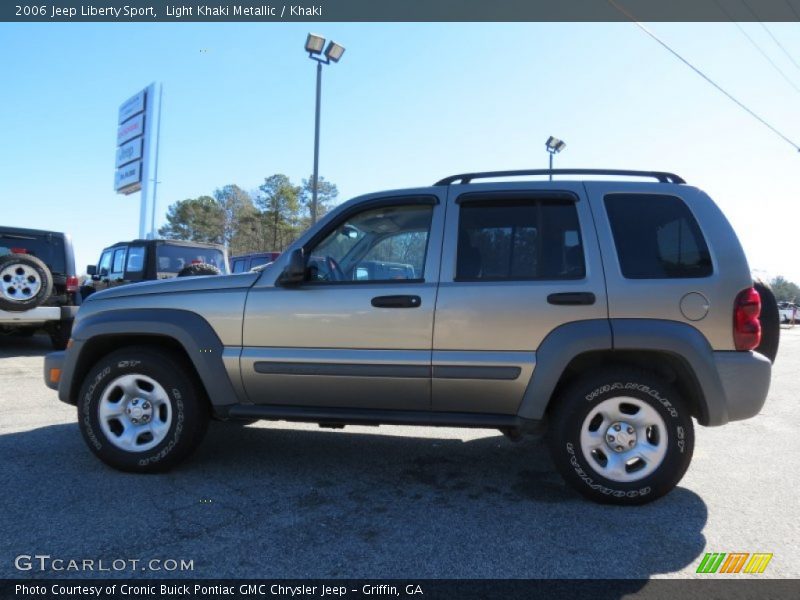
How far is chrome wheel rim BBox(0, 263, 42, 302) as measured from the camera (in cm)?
782

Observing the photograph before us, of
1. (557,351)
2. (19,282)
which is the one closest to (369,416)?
(557,351)

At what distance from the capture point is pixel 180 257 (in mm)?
10672

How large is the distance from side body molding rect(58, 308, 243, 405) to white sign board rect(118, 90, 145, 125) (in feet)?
85.3

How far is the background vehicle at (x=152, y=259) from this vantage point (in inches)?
408

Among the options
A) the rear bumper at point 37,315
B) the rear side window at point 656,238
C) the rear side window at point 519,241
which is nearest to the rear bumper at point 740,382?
the rear side window at point 656,238

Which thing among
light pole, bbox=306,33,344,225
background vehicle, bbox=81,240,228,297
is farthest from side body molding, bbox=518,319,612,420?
light pole, bbox=306,33,344,225

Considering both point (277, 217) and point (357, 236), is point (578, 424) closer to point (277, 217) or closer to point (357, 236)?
point (357, 236)

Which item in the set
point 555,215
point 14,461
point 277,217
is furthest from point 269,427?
point 277,217

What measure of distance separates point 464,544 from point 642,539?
961mm

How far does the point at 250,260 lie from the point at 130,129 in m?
16.7

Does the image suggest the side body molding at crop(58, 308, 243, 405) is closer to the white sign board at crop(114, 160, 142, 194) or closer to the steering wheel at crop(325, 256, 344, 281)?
the steering wheel at crop(325, 256, 344, 281)

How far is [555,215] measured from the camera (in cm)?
349

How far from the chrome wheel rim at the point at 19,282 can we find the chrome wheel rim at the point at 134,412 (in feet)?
18.3

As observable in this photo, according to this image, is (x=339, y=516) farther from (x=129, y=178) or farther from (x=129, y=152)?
(x=129, y=152)
